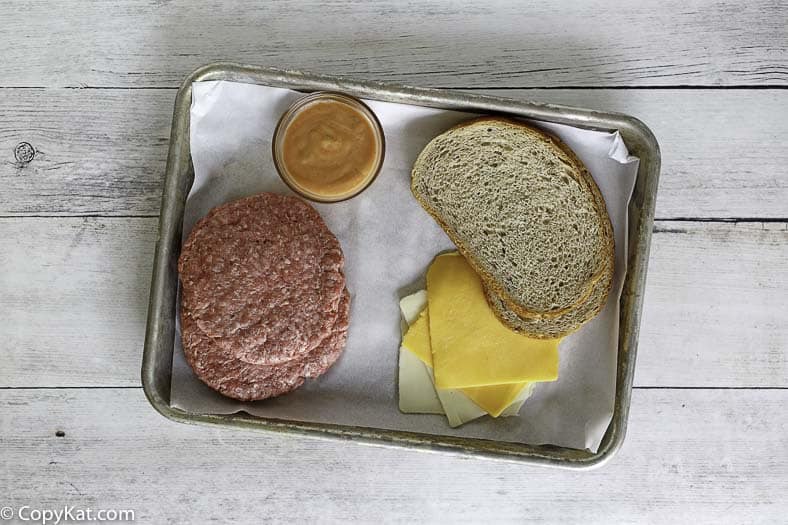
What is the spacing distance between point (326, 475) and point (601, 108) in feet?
4.52

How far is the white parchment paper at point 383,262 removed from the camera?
1802 millimetres

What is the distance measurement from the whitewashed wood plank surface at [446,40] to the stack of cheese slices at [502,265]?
0.30 metres

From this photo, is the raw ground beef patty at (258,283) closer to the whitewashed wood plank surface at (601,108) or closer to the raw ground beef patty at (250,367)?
the raw ground beef patty at (250,367)

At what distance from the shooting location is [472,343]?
6.06ft

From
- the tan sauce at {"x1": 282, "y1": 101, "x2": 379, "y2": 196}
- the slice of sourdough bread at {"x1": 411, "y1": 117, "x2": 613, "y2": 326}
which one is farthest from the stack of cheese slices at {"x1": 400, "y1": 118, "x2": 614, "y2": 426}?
the tan sauce at {"x1": 282, "y1": 101, "x2": 379, "y2": 196}

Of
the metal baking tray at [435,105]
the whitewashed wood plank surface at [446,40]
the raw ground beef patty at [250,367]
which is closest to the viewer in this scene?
the metal baking tray at [435,105]

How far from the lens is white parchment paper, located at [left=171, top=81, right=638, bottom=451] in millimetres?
1802

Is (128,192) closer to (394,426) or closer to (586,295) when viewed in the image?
(394,426)

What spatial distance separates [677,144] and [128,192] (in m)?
1.65

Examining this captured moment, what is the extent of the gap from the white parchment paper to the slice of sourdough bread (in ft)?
0.26

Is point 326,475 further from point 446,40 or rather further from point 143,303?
point 446,40

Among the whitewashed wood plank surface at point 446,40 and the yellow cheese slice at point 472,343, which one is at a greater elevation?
the whitewashed wood plank surface at point 446,40

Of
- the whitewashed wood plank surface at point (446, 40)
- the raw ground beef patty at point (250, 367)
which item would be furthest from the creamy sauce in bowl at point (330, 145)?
the raw ground beef patty at point (250, 367)

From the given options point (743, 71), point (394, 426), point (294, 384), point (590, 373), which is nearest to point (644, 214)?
point (590, 373)
